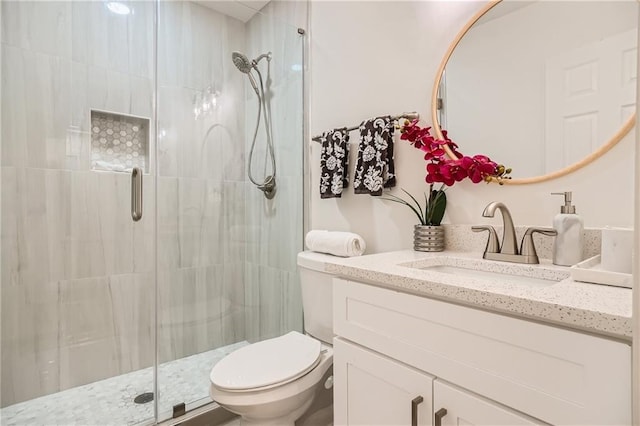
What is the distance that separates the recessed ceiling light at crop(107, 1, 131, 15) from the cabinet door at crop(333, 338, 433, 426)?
1984 millimetres

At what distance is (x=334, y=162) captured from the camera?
1670 millimetres

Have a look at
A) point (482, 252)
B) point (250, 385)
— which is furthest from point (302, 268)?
point (482, 252)

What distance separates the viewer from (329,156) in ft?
5.56

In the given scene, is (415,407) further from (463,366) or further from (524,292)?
(524,292)

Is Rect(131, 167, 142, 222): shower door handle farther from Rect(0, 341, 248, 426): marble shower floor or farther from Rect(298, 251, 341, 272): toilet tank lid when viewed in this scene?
Rect(298, 251, 341, 272): toilet tank lid

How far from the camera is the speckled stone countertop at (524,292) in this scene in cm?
56

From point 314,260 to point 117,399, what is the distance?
3.97 ft

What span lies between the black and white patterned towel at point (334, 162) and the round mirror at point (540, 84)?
463 millimetres

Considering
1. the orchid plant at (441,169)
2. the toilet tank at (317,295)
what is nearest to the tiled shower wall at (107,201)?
the toilet tank at (317,295)

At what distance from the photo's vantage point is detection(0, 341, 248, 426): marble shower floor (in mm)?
1515

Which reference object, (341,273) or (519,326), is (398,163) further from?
(519,326)

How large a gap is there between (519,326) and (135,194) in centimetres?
186

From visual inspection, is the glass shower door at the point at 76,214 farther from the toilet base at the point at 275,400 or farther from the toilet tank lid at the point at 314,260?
the toilet tank lid at the point at 314,260

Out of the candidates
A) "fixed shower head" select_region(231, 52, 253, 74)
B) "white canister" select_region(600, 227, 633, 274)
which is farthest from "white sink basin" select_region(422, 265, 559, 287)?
"fixed shower head" select_region(231, 52, 253, 74)
